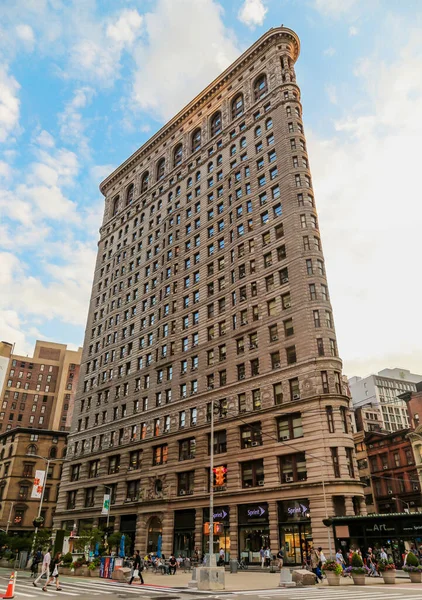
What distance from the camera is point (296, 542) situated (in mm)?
38031

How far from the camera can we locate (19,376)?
131500 millimetres

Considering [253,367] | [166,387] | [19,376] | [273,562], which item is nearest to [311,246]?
[253,367]

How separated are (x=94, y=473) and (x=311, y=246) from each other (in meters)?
44.1

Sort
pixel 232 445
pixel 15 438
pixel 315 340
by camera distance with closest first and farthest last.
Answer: pixel 315 340 < pixel 232 445 < pixel 15 438

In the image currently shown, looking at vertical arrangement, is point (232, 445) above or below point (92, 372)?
below

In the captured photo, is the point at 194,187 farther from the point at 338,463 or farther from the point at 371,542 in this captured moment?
the point at 371,542

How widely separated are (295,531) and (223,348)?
68.4 feet

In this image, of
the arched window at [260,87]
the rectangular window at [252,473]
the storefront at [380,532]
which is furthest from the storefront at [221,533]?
the arched window at [260,87]

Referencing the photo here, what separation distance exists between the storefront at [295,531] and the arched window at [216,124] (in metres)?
55.5

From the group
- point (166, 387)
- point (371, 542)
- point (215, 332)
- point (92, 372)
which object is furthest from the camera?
point (92, 372)

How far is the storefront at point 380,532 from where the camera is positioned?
32.8m

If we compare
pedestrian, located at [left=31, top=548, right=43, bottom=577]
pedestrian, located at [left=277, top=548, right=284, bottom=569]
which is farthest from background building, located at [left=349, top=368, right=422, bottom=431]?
pedestrian, located at [left=31, top=548, right=43, bottom=577]

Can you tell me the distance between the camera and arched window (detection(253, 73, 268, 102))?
66.4m

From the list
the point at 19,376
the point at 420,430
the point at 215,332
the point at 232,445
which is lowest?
the point at 232,445
